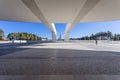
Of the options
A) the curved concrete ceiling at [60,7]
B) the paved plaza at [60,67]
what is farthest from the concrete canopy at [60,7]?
the paved plaza at [60,67]

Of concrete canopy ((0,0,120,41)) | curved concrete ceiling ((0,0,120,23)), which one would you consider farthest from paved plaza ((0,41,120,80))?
curved concrete ceiling ((0,0,120,23))

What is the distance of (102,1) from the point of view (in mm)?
18391

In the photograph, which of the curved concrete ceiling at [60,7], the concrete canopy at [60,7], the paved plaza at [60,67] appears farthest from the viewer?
the curved concrete ceiling at [60,7]

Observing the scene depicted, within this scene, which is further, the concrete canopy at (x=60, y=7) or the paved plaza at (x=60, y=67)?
the concrete canopy at (x=60, y=7)

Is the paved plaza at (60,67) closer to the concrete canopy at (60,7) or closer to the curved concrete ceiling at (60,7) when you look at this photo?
the concrete canopy at (60,7)

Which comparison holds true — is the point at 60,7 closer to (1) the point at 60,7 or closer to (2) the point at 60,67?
(1) the point at 60,7

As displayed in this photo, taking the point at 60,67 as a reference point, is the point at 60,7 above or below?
above

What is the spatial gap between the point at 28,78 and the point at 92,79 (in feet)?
7.09

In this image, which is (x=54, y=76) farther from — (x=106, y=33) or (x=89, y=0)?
(x=106, y=33)

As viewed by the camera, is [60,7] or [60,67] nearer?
[60,67]

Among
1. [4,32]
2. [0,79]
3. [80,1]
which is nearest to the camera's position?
[0,79]

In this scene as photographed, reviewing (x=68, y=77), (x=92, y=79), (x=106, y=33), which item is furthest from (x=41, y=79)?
(x=106, y=33)

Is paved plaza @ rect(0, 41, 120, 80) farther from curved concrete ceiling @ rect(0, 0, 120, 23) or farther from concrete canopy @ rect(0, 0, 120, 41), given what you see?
curved concrete ceiling @ rect(0, 0, 120, 23)

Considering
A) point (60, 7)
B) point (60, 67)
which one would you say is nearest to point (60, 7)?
point (60, 7)
